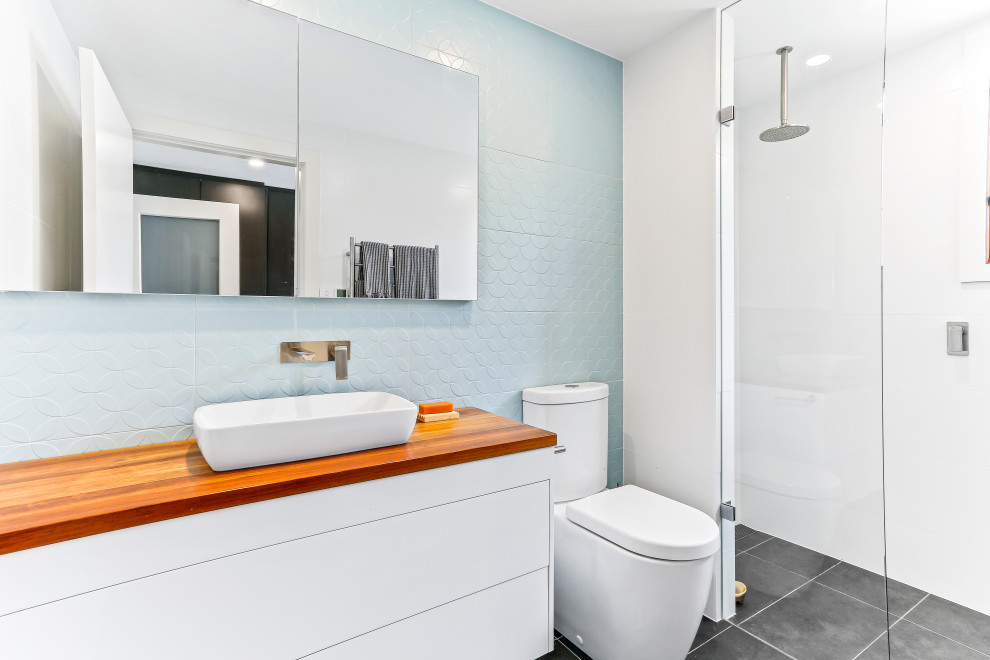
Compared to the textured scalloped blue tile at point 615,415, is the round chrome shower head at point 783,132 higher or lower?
higher

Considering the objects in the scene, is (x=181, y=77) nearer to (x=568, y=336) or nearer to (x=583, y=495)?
(x=568, y=336)

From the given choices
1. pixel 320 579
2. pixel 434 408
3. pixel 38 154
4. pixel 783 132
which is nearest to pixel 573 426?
pixel 434 408

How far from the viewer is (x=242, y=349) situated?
142cm

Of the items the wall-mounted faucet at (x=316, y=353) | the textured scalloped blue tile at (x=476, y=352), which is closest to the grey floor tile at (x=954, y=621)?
the textured scalloped blue tile at (x=476, y=352)

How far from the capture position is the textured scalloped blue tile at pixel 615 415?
2.21 m

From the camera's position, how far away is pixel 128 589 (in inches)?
35.6

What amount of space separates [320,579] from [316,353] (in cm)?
68

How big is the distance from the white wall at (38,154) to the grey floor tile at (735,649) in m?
2.23

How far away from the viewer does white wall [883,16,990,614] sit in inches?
68.3

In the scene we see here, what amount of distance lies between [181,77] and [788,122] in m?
1.94

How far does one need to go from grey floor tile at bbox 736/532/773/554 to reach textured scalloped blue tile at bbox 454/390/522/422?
97cm

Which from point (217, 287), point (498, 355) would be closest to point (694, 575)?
point (498, 355)

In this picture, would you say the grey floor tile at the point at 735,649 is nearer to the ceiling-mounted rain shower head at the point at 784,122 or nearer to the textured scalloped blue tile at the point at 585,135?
the ceiling-mounted rain shower head at the point at 784,122

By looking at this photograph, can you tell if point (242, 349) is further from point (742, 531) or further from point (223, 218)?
point (742, 531)
